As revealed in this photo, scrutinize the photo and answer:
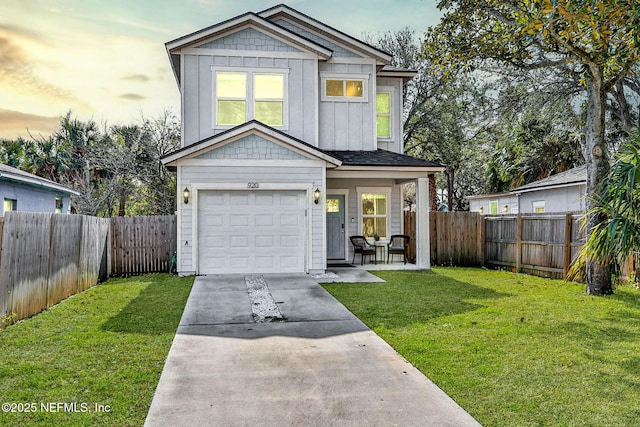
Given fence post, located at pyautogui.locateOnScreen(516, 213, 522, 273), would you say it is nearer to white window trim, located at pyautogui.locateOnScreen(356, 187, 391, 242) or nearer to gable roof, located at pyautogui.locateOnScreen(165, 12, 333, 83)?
white window trim, located at pyautogui.locateOnScreen(356, 187, 391, 242)

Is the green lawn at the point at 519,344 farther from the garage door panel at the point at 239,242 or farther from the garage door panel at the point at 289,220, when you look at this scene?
the garage door panel at the point at 239,242

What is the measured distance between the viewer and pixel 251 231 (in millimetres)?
12312

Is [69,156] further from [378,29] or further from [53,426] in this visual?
[53,426]

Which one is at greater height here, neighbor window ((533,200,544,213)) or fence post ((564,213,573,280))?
neighbor window ((533,200,544,213))

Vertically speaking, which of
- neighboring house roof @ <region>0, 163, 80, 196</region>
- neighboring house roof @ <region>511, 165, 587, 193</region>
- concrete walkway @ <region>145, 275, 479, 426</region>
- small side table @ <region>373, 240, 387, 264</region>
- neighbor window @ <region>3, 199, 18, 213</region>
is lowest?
concrete walkway @ <region>145, 275, 479, 426</region>

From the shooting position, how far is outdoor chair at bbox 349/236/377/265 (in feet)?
47.4

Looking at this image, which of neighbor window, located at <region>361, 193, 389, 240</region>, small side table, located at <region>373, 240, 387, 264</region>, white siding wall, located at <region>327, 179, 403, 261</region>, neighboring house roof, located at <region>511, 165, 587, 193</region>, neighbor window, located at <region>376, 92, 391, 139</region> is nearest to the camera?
white siding wall, located at <region>327, 179, 403, 261</region>

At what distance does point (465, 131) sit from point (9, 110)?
836 inches

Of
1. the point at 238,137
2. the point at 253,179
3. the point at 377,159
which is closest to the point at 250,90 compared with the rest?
the point at 238,137

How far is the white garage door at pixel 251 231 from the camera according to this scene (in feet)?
40.0

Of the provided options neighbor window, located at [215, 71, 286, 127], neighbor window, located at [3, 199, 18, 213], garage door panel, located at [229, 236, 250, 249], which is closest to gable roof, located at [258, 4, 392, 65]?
neighbor window, located at [215, 71, 286, 127]

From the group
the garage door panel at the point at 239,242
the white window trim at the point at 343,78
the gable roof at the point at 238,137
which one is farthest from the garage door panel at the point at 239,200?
the white window trim at the point at 343,78

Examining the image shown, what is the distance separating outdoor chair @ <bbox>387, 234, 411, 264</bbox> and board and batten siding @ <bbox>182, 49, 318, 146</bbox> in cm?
397

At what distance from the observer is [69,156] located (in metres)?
23.2
